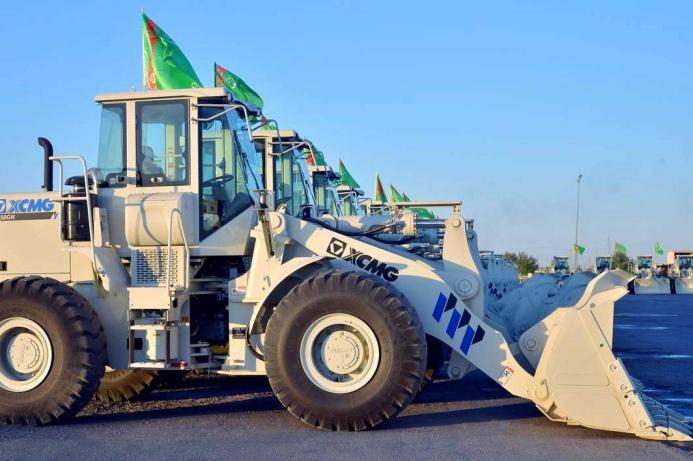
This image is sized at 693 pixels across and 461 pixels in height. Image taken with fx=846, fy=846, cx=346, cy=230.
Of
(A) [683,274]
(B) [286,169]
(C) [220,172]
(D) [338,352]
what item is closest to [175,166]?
(C) [220,172]

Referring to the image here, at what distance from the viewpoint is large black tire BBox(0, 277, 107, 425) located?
8102 millimetres

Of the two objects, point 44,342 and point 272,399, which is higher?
point 44,342

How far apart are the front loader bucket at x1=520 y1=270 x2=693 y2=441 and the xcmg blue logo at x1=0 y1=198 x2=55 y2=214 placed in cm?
558

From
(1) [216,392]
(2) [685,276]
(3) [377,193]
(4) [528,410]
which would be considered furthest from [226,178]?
(2) [685,276]

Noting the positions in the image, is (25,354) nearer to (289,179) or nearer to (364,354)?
(364,354)

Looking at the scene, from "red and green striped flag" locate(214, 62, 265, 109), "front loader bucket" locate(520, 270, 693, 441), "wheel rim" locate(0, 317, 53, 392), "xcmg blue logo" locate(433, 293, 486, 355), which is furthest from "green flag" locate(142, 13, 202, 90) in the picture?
"front loader bucket" locate(520, 270, 693, 441)

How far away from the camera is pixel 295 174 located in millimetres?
14305

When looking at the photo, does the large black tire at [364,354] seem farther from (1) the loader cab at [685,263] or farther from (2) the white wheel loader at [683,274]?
(1) the loader cab at [685,263]

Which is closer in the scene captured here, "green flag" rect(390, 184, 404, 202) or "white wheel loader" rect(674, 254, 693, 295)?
"green flag" rect(390, 184, 404, 202)

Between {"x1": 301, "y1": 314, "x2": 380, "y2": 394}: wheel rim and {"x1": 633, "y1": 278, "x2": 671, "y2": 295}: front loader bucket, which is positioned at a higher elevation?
{"x1": 301, "y1": 314, "x2": 380, "y2": 394}: wheel rim

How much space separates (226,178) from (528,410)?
4.03 meters

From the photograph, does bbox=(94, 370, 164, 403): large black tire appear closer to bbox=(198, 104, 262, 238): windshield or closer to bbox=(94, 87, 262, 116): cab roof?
bbox=(198, 104, 262, 238): windshield

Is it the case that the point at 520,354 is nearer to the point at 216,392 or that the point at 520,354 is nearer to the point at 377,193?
the point at 216,392

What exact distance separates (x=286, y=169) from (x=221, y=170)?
5141 millimetres
